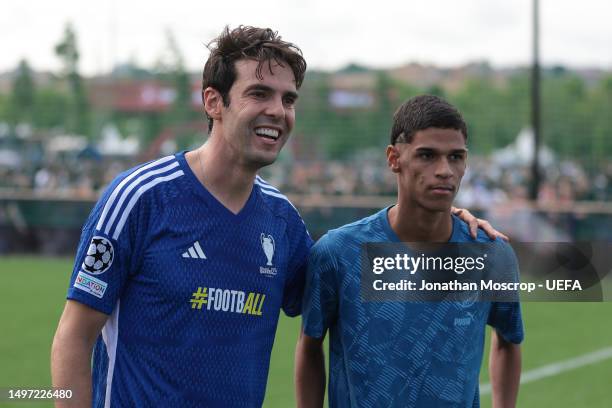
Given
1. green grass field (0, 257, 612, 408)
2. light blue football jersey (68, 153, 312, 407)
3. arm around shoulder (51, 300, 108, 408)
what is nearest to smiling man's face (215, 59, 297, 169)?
light blue football jersey (68, 153, 312, 407)

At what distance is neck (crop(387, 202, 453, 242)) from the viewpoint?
3594 mm

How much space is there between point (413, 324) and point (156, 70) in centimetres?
3152

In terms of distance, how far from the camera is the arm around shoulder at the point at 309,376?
3.77 meters

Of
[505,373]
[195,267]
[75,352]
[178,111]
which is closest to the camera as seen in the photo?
[75,352]

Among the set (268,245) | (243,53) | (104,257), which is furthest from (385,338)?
(243,53)

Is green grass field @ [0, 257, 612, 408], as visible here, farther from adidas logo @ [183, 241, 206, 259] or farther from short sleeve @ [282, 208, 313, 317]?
adidas logo @ [183, 241, 206, 259]

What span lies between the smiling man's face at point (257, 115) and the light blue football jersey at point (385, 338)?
1.54ft

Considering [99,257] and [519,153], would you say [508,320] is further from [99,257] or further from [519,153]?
[519,153]

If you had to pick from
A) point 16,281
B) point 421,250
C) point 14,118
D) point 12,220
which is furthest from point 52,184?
point 421,250

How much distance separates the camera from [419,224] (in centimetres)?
361

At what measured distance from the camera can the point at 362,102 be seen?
2550 cm

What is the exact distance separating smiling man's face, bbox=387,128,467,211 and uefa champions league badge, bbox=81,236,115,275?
1081 mm

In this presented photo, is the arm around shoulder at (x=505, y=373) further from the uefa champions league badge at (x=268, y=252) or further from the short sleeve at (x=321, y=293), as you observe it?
the uefa champions league badge at (x=268, y=252)

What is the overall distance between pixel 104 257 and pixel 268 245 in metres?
0.63
